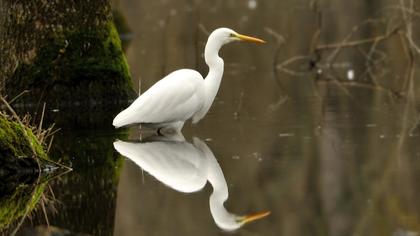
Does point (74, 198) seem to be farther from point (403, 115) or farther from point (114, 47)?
point (114, 47)

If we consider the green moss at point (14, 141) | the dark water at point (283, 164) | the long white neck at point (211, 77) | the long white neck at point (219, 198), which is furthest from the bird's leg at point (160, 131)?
the green moss at point (14, 141)

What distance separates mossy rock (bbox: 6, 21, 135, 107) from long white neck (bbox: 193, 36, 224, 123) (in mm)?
2382

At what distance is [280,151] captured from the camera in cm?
934

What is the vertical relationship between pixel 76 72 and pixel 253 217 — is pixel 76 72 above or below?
below

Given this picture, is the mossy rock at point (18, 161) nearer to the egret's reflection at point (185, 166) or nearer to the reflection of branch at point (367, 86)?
the egret's reflection at point (185, 166)

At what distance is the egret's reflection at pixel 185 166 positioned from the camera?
22.7ft

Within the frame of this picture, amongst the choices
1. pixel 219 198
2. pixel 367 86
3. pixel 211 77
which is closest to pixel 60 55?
pixel 211 77

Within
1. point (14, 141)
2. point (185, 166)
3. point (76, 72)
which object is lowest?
point (76, 72)

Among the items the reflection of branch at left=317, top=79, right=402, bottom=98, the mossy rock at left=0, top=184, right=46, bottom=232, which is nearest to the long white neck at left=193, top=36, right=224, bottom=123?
the reflection of branch at left=317, top=79, right=402, bottom=98

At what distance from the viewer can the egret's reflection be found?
22.7ft

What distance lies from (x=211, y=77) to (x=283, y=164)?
2.58 meters

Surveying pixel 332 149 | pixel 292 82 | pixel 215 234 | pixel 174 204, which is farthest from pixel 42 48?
pixel 215 234

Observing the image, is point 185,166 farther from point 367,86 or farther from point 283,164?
point 367,86

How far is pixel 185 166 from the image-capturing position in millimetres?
8742
